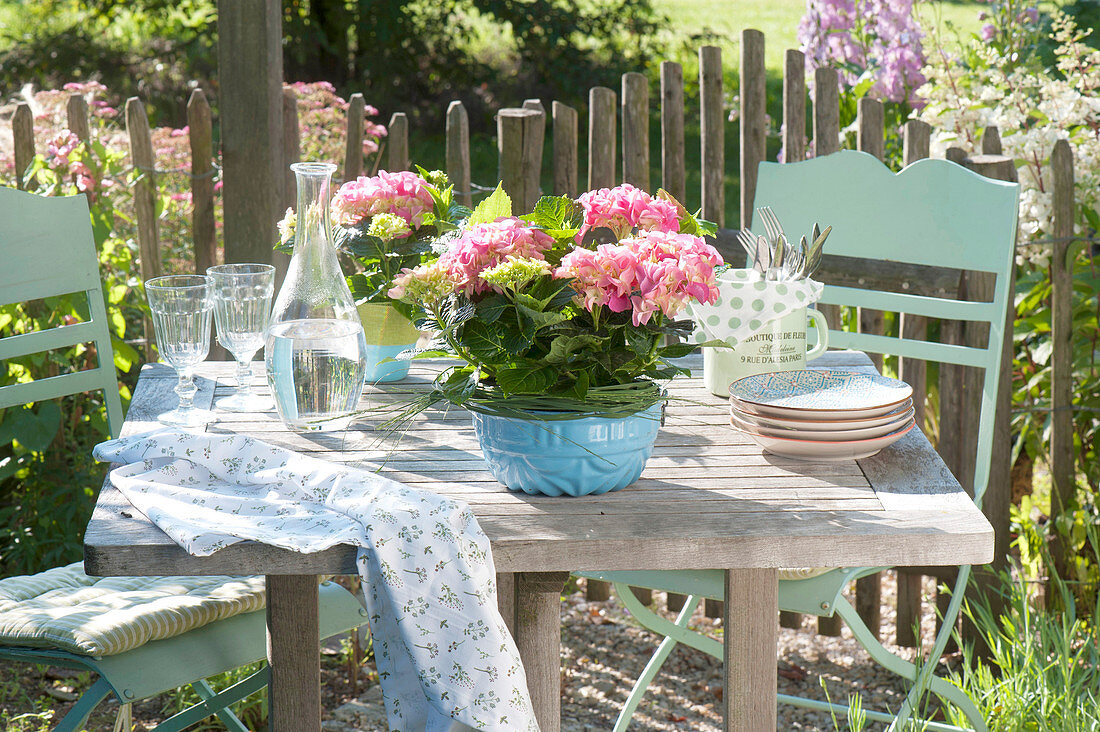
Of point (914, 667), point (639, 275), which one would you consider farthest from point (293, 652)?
point (914, 667)

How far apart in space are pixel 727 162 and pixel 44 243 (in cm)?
699

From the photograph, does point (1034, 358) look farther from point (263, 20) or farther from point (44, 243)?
point (44, 243)

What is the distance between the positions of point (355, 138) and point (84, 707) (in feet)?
6.12

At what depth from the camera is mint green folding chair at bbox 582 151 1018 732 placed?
7.43ft

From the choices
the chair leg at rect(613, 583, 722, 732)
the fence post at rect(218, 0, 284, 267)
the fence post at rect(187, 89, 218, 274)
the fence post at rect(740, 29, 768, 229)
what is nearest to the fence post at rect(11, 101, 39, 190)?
the fence post at rect(187, 89, 218, 274)

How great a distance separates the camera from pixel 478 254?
1.42 metres

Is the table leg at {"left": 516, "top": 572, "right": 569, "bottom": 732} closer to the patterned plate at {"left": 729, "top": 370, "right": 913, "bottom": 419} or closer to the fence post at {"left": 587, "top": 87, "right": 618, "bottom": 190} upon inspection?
the patterned plate at {"left": 729, "top": 370, "right": 913, "bottom": 419}

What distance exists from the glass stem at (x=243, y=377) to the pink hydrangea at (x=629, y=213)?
2.49 ft

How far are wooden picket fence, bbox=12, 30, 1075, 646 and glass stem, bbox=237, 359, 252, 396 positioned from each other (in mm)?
1248

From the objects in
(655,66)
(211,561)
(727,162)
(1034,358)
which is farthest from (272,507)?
(655,66)

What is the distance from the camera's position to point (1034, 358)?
9.95 feet

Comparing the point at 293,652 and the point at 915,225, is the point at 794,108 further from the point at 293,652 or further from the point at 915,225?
the point at 293,652

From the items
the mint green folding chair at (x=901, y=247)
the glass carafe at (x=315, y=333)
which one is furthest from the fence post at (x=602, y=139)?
the glass carafe at (x=315, y=333)

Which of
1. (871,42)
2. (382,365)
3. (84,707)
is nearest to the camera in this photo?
(84,707)
